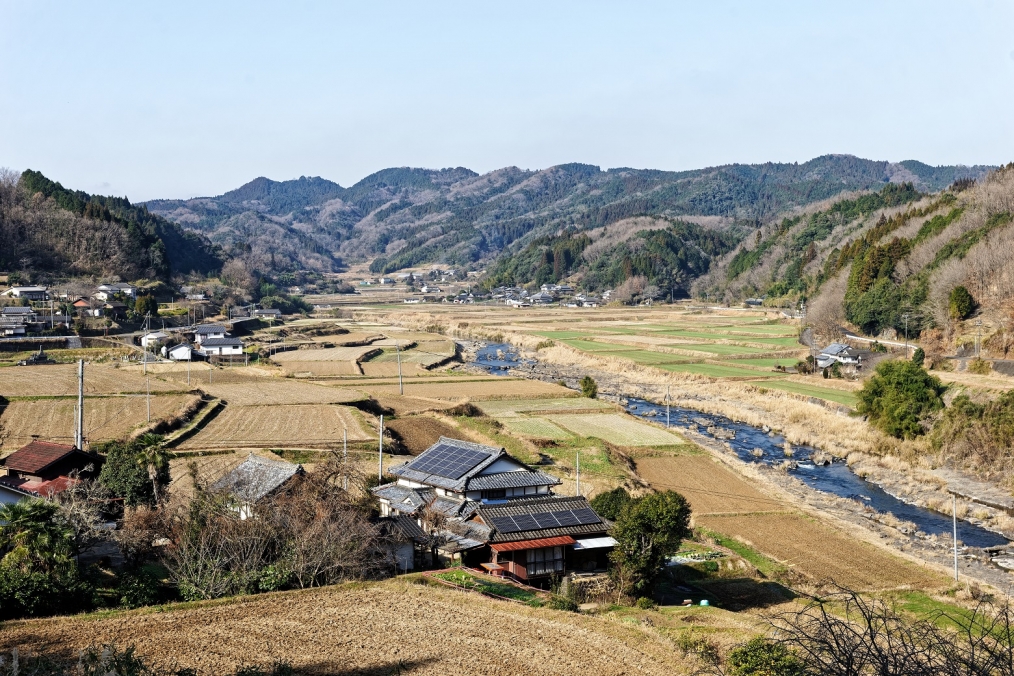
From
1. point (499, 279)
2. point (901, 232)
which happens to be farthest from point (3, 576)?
point (499, 279)

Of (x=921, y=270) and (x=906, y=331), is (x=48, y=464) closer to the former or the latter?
(x=906, y=331)

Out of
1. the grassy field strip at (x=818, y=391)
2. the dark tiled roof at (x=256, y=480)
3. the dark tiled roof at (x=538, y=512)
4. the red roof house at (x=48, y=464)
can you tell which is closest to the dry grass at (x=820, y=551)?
Answer: the dark tiled roof at (x=538, y=512)

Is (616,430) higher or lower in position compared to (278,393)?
lower

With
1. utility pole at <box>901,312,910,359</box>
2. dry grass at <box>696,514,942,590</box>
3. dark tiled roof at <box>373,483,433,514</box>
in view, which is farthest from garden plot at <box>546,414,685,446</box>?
utility pole at <box>901,312,910,359</box>

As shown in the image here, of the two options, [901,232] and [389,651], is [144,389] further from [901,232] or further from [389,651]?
[901,232]

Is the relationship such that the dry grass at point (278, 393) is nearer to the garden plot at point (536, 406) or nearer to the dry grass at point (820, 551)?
the garden plot at point (536, 406)

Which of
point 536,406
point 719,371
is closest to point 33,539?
point 536,406

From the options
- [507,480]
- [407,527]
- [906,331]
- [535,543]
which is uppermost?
[906,331]
